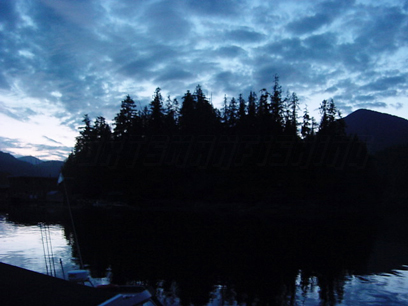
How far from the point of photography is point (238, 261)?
54.9 feet

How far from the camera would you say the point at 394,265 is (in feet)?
54.2

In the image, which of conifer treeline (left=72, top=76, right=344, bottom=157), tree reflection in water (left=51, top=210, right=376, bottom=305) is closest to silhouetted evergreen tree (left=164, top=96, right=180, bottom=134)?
conifer treeline (left=72, top=76, right=344, bottom=157)

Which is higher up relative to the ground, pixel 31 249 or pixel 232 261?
pixel 232 261

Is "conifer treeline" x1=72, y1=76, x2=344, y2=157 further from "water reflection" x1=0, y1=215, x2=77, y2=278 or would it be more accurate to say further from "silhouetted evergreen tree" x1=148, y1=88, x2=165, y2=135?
"water reflection" x1=0, y1=215, x2=77, y2=278

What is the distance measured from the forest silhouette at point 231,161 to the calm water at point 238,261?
87.7ft

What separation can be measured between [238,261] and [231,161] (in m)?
40.2

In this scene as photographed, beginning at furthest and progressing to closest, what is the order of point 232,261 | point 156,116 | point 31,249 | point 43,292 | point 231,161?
point 156,116, point 231,161, point 31,249, point 232,261, point 43,292

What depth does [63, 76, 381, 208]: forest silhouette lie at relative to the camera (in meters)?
54.8

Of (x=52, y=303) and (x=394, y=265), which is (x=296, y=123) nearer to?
(x=394, y=265)

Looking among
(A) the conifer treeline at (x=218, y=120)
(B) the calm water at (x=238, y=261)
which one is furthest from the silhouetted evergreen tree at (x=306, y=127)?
(B) the calm water at (x=238, y=261)

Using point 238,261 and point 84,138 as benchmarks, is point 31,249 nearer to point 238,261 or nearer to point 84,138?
point 238,261

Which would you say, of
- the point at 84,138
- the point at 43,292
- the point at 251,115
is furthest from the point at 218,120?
the point at 43,292

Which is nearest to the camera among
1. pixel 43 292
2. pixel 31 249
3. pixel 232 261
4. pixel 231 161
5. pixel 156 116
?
pixel 43 292

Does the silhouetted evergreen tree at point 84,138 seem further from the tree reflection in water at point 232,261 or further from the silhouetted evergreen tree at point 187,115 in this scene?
the tree reflection in water at point 232,261
